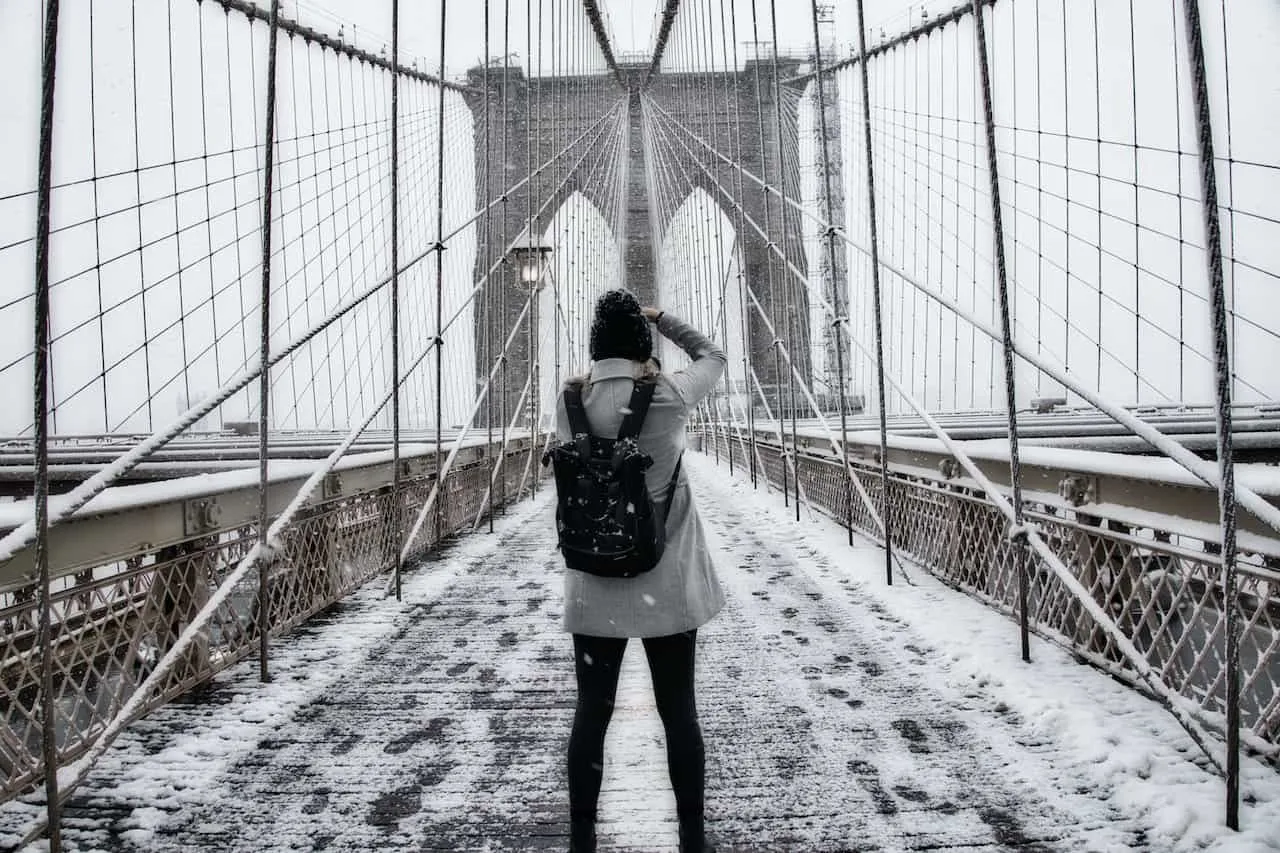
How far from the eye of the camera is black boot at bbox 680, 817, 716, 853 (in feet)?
4.30

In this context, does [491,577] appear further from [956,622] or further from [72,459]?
[72,459]

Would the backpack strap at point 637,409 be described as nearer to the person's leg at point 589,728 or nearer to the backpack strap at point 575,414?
the backpack strap at point 575,414

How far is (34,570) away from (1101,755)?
92.1 inches

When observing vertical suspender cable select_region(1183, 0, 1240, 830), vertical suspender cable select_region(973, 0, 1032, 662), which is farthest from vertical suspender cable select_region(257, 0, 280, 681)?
vertical suspender cable select_region(1183, 0, 1240, 830)

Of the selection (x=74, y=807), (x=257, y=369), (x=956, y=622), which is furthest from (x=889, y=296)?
(x=74, y=807)

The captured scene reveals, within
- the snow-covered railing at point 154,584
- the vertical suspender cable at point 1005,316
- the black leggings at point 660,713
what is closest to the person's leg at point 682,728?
the black leggings at point 660,713

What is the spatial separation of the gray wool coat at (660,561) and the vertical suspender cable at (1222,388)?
0.95 m

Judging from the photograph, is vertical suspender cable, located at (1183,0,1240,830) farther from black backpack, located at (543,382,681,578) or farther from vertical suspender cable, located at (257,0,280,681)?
vertical suspender cable, located at (257,0,280,681)

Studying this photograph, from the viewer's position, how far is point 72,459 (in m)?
4.55

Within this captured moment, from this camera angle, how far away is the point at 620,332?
1.43 meters

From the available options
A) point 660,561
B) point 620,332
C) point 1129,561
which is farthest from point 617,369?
point 1129,561

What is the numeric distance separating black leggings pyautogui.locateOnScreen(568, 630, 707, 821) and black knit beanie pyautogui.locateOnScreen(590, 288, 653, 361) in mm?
500

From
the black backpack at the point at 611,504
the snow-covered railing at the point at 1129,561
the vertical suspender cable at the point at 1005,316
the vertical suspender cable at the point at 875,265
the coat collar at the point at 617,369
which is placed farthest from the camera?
the vertical suspender cable at the point at 875,265

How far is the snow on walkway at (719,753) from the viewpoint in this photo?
59.9 inches
